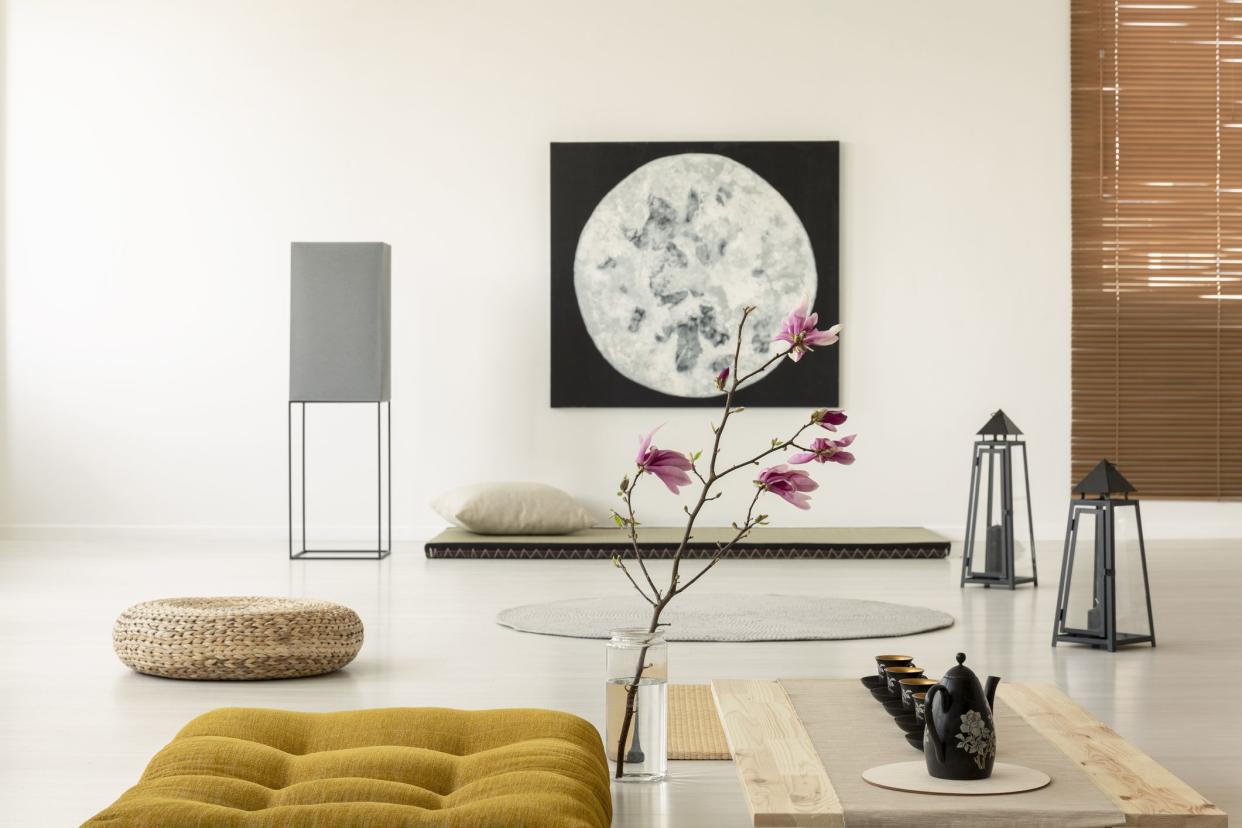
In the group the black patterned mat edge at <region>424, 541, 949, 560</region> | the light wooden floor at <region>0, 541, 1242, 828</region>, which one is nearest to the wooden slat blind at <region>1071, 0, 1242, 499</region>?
the light wooden floor at <region>0, 541, 1242, 828</region>

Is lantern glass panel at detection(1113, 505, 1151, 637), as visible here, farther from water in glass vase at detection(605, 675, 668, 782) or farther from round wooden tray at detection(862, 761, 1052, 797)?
round wooden tray at detection(862, 761, 1052, 797)

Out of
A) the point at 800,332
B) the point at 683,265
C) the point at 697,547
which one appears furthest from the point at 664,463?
the point at 683,265

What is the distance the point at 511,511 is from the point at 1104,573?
3341 millimetres

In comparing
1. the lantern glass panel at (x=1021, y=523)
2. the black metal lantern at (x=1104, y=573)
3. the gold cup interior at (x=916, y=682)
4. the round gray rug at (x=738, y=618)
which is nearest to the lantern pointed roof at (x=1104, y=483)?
the black metal lantern at (x=1104, y=573)

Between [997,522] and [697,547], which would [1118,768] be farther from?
[697,547]

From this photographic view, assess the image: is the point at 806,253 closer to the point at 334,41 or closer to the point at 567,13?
the point at 567,13

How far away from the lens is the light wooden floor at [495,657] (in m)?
2.82

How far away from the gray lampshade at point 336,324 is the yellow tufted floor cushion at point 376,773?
4.32 m

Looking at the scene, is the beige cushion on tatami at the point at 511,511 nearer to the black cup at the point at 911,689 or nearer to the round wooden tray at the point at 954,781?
the black cup at the point at 911,689

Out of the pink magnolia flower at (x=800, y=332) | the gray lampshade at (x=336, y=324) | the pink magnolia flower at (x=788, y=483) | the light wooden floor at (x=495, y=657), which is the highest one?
the gray lampshade at (x=336, y=324)

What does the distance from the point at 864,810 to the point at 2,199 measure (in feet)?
22.4

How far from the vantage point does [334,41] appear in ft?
24.0

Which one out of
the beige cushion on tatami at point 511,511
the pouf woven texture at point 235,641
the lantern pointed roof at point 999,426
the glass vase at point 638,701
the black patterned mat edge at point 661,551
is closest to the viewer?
the glass vase at point 638,701

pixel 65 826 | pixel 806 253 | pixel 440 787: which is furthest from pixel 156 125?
pixel 440 787
